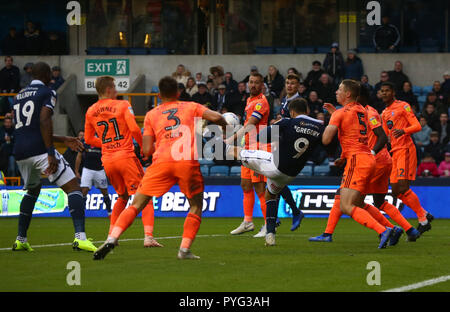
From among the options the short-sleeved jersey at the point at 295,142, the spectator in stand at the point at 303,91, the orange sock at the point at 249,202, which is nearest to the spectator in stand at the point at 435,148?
the spectator in stand at the point at 303,91

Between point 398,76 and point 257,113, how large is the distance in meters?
13.1

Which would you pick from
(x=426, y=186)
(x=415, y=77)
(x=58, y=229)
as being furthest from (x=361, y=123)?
(x=415, y=77)

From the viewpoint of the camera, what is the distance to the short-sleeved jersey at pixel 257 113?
41.2 ft

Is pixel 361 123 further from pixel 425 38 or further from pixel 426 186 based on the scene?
pixel 425 38

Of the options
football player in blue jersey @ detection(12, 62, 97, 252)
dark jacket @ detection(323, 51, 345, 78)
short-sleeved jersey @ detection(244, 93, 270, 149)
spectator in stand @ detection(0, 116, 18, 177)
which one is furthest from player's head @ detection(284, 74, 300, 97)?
spectator in stand @ detection(0, 116, 18, 177)

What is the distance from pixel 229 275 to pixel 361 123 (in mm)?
3929

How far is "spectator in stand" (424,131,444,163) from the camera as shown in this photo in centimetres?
2167

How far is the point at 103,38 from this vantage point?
2967cm

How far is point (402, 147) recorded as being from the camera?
13.8 m

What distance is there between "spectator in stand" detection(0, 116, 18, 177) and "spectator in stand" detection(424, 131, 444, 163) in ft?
39.7

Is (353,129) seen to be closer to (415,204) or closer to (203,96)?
(415,204)

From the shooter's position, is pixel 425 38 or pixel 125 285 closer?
pixel 125 285

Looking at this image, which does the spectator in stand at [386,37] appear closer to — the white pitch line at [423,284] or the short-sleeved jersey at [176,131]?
the short-sleeved jersey at [176,131]
